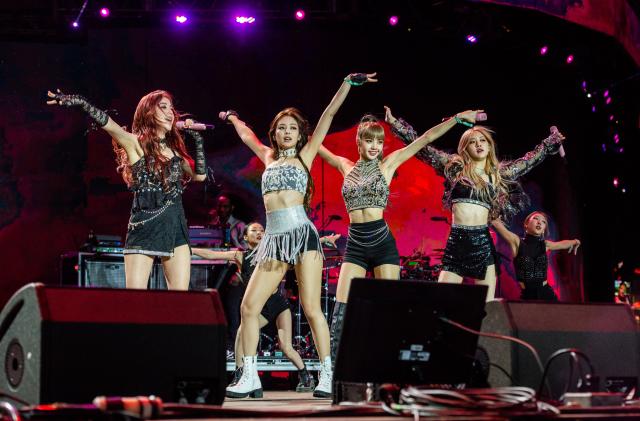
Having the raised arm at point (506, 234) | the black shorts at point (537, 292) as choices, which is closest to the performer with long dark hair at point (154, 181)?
the raised arm at point (506, 234)

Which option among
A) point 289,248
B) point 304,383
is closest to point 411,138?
point 289,248

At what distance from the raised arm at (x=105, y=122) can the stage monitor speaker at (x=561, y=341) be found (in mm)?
3048

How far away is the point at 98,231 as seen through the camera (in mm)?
11203

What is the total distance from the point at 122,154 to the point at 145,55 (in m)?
5.46

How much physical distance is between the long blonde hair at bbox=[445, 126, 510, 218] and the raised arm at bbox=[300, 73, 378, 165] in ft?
4.60

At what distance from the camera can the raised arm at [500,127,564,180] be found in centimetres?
763

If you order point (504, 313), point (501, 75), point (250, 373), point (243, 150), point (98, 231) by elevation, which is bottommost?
point (250, 373)

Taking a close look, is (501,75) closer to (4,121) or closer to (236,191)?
(236,191)

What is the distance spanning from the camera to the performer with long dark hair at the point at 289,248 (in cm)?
604

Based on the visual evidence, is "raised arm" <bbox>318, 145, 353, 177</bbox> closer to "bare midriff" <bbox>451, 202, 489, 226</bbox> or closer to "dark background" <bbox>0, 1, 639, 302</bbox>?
"bare midriff" <bbox>451, 202, 489, 226</bbox>

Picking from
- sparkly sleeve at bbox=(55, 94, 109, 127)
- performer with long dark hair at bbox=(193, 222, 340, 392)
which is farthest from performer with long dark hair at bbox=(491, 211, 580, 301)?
sparkly sleeve at bbox=(55, 94, 109, 127)

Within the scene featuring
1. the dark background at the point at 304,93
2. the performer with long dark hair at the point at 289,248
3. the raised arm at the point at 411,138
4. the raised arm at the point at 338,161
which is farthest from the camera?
the dark background at the point at 304,93

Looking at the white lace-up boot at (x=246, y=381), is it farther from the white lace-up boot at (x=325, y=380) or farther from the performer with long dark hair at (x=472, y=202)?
the performer with long dark hair at (x=472, y=202)

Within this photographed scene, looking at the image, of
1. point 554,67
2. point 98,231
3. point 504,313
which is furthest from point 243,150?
point 504,313
